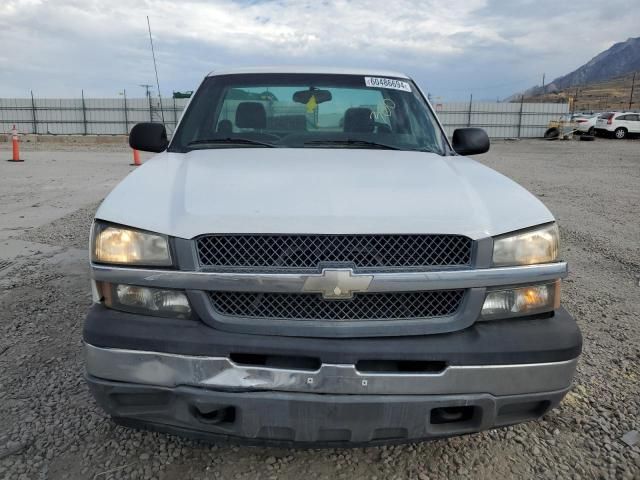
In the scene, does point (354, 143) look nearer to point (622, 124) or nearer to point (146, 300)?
point (146, 300)

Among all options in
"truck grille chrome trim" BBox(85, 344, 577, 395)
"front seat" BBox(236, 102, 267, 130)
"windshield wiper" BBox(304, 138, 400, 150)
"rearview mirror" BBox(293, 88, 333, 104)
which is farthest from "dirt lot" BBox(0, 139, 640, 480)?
A: "rearview mirror" BBox(293, 88, 333, 104)

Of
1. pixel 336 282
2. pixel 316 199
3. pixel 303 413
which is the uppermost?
pixel 316 199

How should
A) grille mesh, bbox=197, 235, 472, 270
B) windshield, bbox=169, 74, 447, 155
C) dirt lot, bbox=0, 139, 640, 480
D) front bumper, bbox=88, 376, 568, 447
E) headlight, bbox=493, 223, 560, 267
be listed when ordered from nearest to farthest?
front bumper, bbox=88, 376, 568, 447, grille mesh, bbox=197, 235, 472, 270, headlight, bbox=493, 223, 560, 267, dirt lot, bbox=0, 139, 640, 480, windshield, bbox=169, 74, 447, 155

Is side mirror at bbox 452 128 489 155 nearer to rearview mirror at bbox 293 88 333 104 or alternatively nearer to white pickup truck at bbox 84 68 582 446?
rearview mirror at bbox 293 88 333 104

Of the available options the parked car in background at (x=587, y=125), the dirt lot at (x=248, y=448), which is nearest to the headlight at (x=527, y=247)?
the dirt lot at (x=248, y=448)

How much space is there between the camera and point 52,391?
2945mm

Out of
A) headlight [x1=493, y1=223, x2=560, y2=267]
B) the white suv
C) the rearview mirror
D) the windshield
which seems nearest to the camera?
headlight [x1=493, y1=223, x2=560, y2=267]

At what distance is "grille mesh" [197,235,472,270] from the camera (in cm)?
199

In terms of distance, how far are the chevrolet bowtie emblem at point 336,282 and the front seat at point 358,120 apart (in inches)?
61.8

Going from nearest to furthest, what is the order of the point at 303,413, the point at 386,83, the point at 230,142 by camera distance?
the point at 303,413
the point at 230,142
the point at 386,83

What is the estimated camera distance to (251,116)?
339 centimetres

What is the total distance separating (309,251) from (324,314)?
24 centimetres

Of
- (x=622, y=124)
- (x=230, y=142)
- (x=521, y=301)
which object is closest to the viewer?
(x=521, y=301)

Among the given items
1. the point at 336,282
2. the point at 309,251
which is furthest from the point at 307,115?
the point at 336,282
